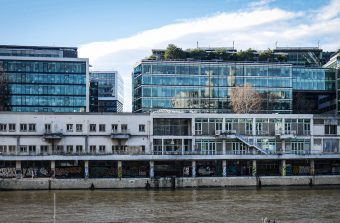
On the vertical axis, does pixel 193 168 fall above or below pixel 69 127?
below

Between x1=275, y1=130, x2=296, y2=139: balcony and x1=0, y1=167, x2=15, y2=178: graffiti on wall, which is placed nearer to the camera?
x1=0, y1=167, x2=15, y2=178: graffiti on wall

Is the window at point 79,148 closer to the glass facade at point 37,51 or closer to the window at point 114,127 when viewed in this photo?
the window at point 114,127

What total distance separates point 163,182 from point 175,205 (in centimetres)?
2662

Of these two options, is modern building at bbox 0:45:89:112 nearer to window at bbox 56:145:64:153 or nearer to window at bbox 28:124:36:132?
window at bbox 28:124:36:132

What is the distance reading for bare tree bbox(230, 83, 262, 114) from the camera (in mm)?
150500

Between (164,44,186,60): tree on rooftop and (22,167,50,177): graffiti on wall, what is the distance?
2527 inches

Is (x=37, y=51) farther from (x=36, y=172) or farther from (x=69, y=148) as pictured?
(x=36, y=172)

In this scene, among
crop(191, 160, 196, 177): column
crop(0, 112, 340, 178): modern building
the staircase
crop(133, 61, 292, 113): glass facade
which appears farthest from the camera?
crop(133, 61, 292, 113): glass facade

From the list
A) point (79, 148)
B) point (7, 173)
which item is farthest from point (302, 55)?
point (7, 173)

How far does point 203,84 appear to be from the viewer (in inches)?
6225

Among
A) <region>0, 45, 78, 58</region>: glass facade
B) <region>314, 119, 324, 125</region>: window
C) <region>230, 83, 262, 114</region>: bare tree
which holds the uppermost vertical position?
<region>0, 45, 78, 58</region>: glass facade

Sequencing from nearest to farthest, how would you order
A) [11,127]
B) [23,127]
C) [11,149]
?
[11,149] → [11,127] → [23,127]

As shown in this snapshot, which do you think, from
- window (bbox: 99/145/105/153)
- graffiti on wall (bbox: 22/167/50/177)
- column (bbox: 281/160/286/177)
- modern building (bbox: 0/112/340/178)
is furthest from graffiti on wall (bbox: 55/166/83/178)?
column (bbox: 281/160/286/177)

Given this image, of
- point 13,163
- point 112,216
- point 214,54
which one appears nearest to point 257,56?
point 214,54
